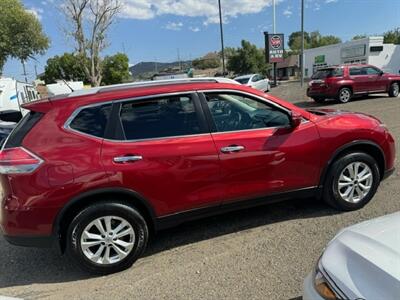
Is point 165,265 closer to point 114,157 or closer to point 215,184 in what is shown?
point 215,184

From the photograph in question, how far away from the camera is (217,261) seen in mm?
3490

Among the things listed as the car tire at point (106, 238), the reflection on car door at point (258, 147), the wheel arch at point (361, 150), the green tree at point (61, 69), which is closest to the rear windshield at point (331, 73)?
the wheel arch at point (361, 150)

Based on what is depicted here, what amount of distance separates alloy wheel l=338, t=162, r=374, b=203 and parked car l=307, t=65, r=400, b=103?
11.6 m

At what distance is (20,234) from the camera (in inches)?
130

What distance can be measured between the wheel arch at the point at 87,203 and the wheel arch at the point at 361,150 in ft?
6.62

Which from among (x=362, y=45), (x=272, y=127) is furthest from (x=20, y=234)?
(x=362, y=45)

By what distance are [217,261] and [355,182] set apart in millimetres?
1935

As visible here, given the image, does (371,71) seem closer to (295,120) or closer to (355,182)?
(355,182)

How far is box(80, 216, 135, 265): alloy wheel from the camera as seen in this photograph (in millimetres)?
3365

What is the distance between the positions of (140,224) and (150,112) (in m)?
1.10

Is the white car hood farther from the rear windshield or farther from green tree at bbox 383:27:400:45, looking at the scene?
green tree at bbox 383:27:400:45

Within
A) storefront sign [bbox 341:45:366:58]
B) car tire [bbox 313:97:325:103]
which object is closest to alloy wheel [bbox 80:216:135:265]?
car tire [bbox 313:97:325:103]

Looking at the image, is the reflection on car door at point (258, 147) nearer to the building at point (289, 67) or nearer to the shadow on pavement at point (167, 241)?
the shadow on pavement at point (167, 241)

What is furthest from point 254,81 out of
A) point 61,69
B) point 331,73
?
point 61,69
